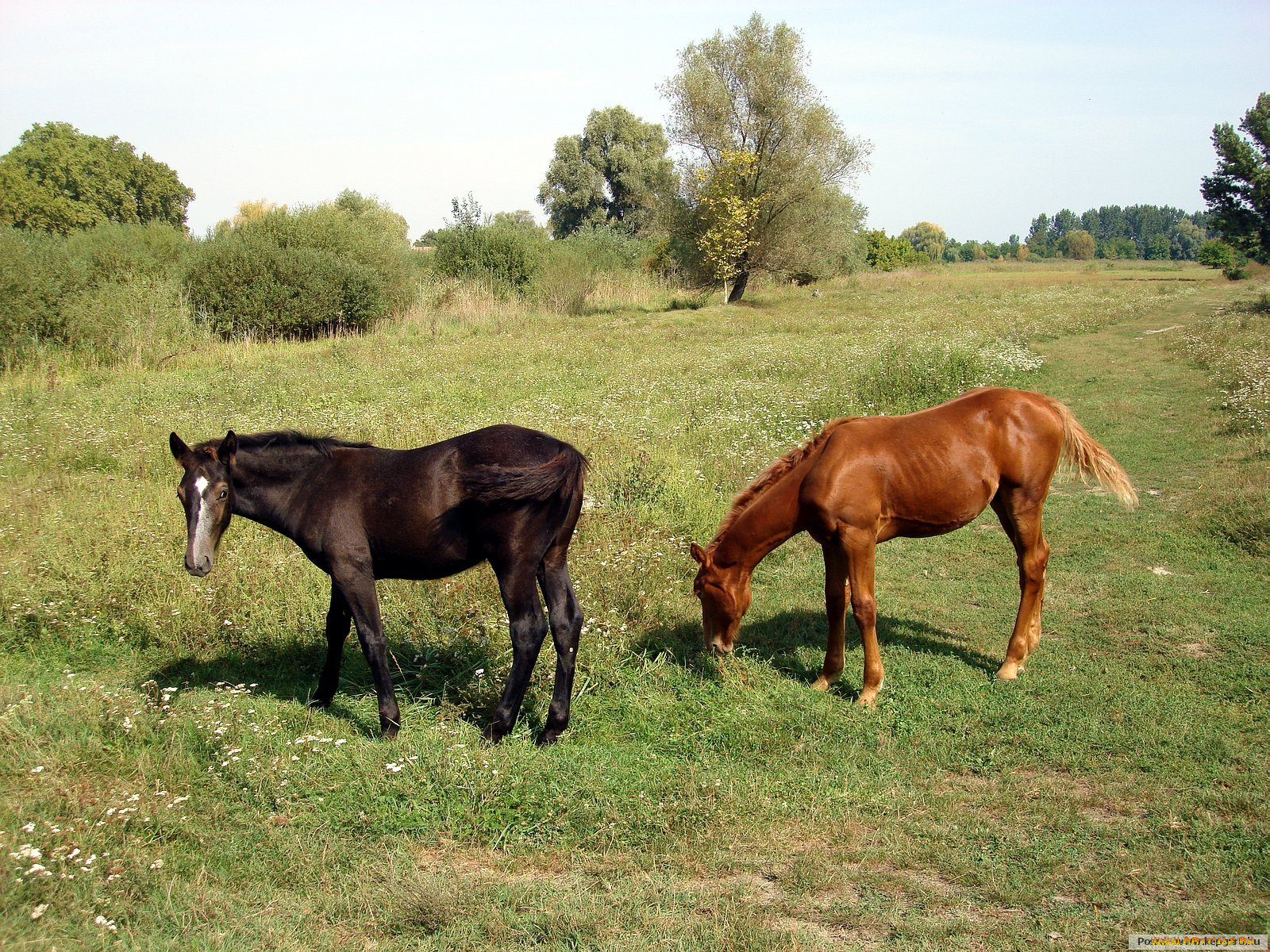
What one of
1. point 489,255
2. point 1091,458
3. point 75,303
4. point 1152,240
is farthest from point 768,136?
point 1152,240

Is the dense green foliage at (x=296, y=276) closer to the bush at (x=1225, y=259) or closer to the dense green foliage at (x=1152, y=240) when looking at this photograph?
the bush at (x=1225, y=259)

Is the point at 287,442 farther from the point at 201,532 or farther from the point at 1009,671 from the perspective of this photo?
the point at 1009,671

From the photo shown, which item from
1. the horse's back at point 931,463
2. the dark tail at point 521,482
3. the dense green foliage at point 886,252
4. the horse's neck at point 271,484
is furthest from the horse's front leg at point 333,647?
the dense green foliage at point 886,252

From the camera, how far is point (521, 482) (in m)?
5.02

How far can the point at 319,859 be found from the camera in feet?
13.3

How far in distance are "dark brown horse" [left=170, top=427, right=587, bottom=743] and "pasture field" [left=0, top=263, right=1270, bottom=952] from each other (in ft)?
1.80

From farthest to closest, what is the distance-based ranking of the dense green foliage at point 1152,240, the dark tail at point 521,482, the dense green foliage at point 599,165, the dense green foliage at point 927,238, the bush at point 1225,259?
the dense green foliage at point 1152,240 → the dense green foliage at point 927,238 → the dense green foliage at point 599,165 → the bush at point 1225,259 → the dark tail at point 521,482

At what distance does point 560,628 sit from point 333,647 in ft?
4.74

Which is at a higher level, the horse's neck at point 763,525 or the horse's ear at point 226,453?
the horse's ear at point 226,453

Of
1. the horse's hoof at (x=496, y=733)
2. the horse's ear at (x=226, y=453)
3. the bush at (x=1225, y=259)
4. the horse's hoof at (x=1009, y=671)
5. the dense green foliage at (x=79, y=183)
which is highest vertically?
the dense green foliage at (x=79, y=183)

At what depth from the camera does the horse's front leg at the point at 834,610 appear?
5.94 m

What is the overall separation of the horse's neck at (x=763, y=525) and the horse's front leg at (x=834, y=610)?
0.31 metres

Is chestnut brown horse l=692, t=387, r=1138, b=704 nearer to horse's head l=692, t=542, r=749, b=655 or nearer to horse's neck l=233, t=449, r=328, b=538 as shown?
horse's head l=692, t=542, r=749, b=655

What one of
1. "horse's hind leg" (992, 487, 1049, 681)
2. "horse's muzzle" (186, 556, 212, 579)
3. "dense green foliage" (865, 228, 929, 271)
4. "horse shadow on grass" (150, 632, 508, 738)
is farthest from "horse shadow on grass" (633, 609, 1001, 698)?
"dense green foliage" (865, 228, 929, 271)
